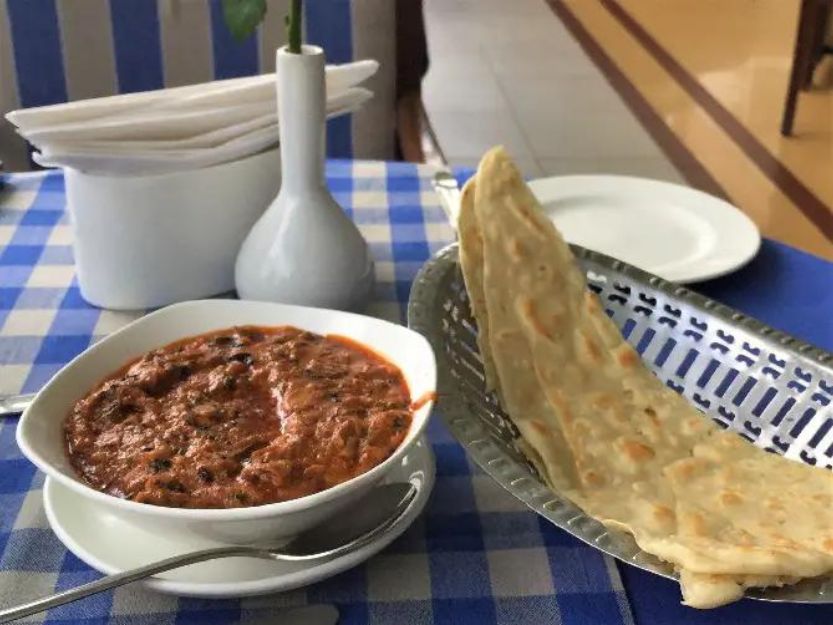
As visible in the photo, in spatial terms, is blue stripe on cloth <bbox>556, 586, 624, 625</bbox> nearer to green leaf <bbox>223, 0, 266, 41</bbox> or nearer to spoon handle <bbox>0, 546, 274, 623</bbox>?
spoon handle <bbox>0, 546, 274, 623</bbox>

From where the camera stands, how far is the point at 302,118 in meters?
0.97


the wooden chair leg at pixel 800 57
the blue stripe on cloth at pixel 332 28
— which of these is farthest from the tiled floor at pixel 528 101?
the blue stripe on cloth at pixel 332 28

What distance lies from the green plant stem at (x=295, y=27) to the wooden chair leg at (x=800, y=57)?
3.44 metres

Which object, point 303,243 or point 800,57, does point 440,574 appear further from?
point 800,57

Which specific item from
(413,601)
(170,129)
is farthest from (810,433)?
(170,129)

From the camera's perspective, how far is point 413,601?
2.24ft

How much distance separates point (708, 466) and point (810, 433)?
115 mm

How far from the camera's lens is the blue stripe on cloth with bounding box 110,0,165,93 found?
1.83 metres

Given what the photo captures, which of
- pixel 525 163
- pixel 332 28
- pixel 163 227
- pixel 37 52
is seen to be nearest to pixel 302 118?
pixel 163 227

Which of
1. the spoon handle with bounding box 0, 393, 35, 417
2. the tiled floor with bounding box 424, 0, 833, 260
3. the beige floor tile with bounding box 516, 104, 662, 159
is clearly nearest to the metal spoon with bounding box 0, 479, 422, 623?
the spoon handle with bounding box 0, 393, 35, 417

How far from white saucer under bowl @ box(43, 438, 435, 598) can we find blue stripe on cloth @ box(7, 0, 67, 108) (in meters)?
1.32

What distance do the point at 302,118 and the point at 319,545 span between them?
1.51ft

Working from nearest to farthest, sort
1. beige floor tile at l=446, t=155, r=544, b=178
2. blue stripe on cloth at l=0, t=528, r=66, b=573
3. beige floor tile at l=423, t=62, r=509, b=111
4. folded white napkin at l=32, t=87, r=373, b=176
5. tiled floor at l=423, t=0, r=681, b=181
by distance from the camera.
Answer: blue stripe on cloth at l=0, t=528, r=66, b=573 < folded white napkin at l=32, t=87, r=373, b=176 < beige floor tile at l=446, t=155, r=544, b=178 < tiled floor at l=423, t=0, r=681, b=181 < beige floor tile at l=423, t=62, r=509, b=111

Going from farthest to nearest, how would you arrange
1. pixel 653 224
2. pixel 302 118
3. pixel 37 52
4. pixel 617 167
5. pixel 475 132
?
pixel 475 132
pixel 617 167
pixel 37 52
pixel 653 224
pixel 302 118
